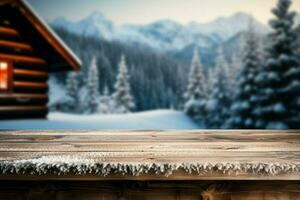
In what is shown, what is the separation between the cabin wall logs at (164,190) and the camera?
187 centimetres

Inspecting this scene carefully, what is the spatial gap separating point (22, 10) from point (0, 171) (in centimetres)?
954

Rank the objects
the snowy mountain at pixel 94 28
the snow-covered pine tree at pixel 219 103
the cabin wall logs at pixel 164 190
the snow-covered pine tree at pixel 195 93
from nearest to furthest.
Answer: the cabin wall logs at pixel 164 190 < the snow-covered pine tree at pixel 219 103 < the snow-covered pine tree at pixel 195 93 < the snowy mountain at pixel 94 28

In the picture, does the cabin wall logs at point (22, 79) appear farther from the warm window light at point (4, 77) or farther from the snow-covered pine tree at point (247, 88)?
the snow-covered pine tree at point (247, 88)

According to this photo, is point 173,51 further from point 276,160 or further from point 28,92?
point 276,160

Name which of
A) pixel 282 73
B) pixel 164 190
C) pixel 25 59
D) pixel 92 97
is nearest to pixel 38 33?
pixel 25 59

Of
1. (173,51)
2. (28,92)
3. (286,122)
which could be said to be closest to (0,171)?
(28,92)

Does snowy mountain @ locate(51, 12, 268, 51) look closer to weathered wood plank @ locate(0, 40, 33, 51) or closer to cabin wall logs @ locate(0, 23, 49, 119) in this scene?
cabin wall logs @ locate(0, 23, 49, 119)

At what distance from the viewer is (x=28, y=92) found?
11828 mm

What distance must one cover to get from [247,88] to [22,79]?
1558cm

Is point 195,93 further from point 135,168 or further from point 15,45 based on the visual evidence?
point 135,168

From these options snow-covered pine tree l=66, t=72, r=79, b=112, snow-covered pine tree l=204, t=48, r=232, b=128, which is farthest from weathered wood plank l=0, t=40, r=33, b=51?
snow-covered pine tree l=66, t=72, r=79, b=112

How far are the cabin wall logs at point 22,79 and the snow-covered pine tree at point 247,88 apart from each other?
1444 centimetres

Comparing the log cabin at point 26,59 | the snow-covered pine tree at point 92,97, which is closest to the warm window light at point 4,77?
the log cabin at point 26,59

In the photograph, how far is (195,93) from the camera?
33812 mm
